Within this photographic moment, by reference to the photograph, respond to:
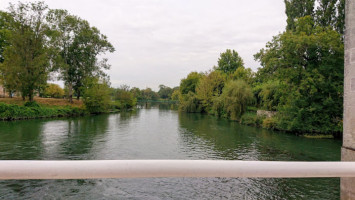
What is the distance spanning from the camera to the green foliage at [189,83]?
2031 inches

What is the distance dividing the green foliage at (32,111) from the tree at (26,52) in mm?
2782

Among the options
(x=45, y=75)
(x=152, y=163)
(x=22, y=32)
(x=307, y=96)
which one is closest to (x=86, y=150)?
(x=152, y=163)

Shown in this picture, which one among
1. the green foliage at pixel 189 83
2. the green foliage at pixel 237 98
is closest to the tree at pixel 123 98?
the green foliage at pixel 189 83

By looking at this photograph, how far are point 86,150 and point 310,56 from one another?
16.1 metres

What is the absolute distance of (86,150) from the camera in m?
11.5

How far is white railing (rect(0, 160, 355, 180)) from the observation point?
90 centimetres

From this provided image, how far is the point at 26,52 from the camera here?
27.2 m

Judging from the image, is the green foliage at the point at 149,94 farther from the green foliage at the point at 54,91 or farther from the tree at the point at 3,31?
the tree at the point at 3,31

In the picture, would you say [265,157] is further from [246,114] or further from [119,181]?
[246,114]

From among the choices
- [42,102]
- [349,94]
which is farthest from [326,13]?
[42,102]

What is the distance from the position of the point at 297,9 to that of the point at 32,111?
30.3 meters

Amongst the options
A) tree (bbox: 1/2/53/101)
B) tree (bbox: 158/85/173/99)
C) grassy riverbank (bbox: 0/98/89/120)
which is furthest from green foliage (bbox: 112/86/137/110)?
tree (bbox: 158/85/173/99)

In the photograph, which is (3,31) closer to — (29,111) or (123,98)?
(29,111)

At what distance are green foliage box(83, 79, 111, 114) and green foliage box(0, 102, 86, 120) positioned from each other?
6.98ft
